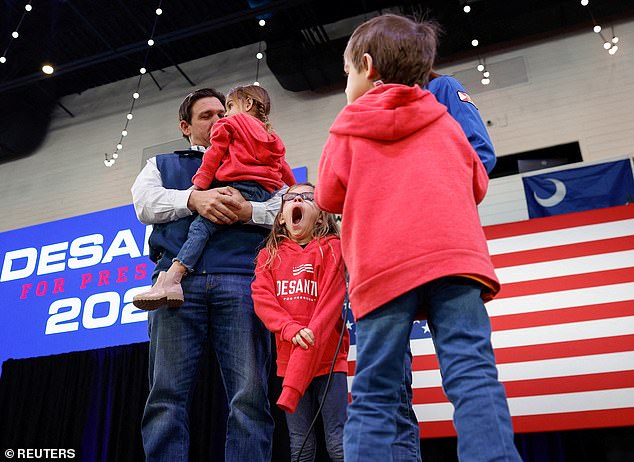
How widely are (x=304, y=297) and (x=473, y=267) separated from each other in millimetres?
941

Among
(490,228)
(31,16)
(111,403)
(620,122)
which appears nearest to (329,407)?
(490,228)

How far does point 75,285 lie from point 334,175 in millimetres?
5394

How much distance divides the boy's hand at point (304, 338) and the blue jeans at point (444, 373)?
26.1 inches

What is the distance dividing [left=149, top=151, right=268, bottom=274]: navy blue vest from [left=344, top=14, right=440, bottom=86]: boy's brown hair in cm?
72

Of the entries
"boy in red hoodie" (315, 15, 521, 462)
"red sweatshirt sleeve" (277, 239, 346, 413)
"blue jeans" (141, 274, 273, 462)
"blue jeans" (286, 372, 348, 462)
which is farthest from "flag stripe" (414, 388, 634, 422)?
"boy in red hoodie" (315, 15, 521, 462)

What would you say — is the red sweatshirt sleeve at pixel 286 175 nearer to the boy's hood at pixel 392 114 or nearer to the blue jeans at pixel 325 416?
the blue jeans at pixel 325 416

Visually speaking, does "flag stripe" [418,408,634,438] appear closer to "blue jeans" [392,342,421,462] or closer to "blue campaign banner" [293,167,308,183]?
"blue jeans" [392,342,421,462]

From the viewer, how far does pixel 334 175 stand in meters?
1.14

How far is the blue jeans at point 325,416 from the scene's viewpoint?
1812mm

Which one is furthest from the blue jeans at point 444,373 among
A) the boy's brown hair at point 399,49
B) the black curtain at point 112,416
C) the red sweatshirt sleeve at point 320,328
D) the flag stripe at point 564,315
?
the flag stripe at point 564,315

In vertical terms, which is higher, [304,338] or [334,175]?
[334,175]

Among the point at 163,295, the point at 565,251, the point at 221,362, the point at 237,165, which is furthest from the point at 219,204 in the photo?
the point at 565,251

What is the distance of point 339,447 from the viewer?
180cm

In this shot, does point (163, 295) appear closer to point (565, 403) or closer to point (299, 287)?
point (299, 287)
